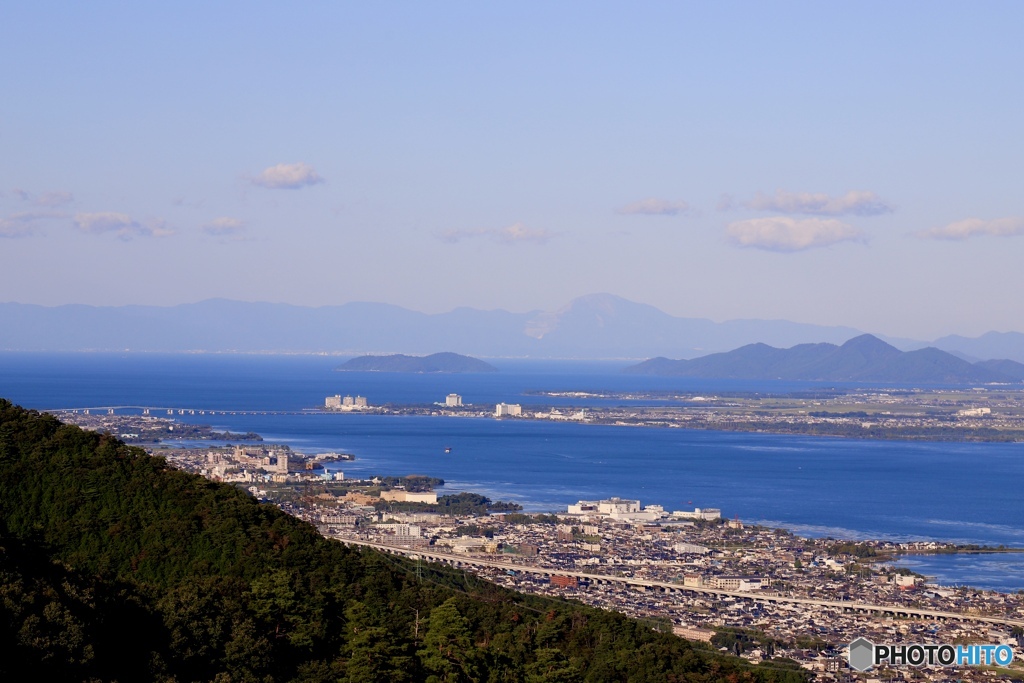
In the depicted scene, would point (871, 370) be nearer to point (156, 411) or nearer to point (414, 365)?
point (414, 365)

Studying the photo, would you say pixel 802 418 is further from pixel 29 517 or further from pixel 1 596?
pixel 1 596

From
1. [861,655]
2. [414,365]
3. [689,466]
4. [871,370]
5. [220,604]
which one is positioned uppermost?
[414,365]

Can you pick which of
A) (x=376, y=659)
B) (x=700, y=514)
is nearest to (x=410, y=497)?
(x=700, y=514)

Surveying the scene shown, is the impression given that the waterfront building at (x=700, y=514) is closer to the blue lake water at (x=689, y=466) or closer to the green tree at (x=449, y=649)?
the blue lake water at (x=689, y=466)

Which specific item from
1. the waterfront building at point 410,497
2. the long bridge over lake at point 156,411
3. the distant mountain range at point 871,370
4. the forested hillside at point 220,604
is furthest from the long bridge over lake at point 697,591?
the distant mountain range at point 871,370

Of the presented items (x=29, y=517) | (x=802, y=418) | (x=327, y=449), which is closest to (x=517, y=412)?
(x=802, y=418)

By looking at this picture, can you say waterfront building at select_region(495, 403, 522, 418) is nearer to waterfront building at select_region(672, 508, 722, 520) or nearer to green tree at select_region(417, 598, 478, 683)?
waterfront building at select_region(672, 508, 722, 520)
